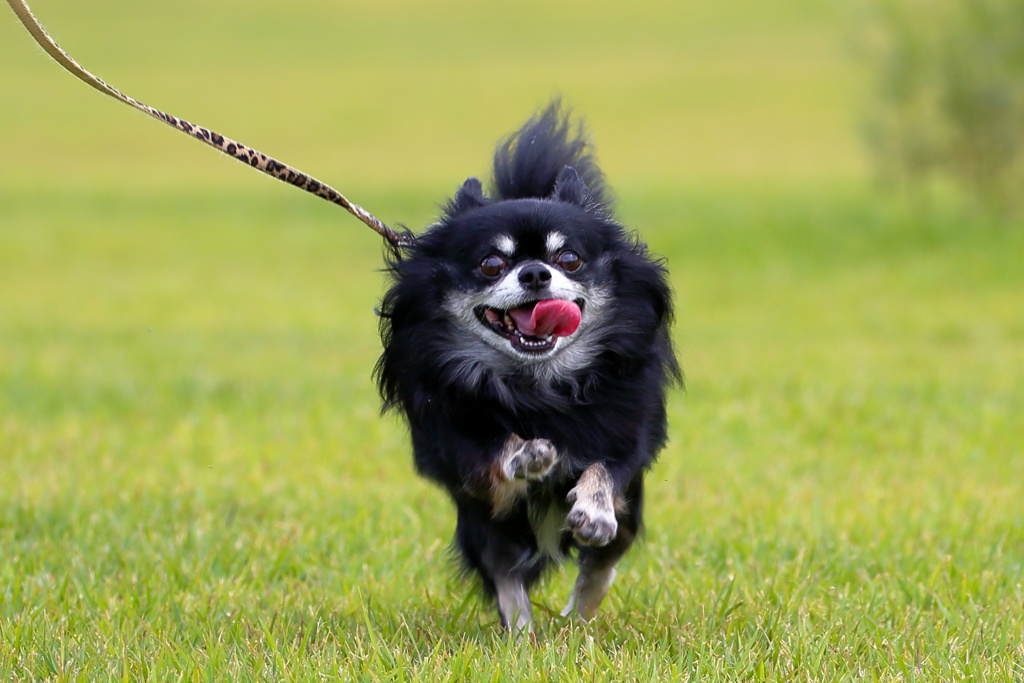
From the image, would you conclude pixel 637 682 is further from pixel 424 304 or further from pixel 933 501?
pixel 933 501

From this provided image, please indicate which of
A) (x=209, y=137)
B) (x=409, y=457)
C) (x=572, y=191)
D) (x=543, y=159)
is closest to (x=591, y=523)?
(x=572, y=191)

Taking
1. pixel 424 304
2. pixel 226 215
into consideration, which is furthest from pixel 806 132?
pixel 424 304

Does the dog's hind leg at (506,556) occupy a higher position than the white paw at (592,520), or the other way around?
the white paw at (592,520)

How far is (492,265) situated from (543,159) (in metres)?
Result: 0.80

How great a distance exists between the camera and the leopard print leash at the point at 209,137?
3.76 m

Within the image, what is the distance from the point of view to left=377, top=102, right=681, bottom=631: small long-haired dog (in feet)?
12.1

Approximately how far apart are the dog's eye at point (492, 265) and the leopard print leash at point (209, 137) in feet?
1.25

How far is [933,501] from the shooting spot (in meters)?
5.87

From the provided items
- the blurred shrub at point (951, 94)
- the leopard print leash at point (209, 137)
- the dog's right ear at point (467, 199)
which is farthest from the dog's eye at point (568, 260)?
the blurred shrub at point (951, 94)

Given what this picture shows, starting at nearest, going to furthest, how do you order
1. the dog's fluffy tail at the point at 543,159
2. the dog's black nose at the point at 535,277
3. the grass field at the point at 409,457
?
the dog's black nose at the point at 535,277, the grass field at the point at 409,457, the dog's fluffy tail at the point at 543,159

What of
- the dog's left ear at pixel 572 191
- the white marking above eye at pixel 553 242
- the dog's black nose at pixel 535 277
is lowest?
the dog's black nose at pixel 535 277

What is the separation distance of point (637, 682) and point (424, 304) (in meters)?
1.32

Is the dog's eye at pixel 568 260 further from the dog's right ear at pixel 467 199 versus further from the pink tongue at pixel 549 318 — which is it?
the dog's right ear at pixel 467 199

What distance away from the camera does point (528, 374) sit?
12.6ft
